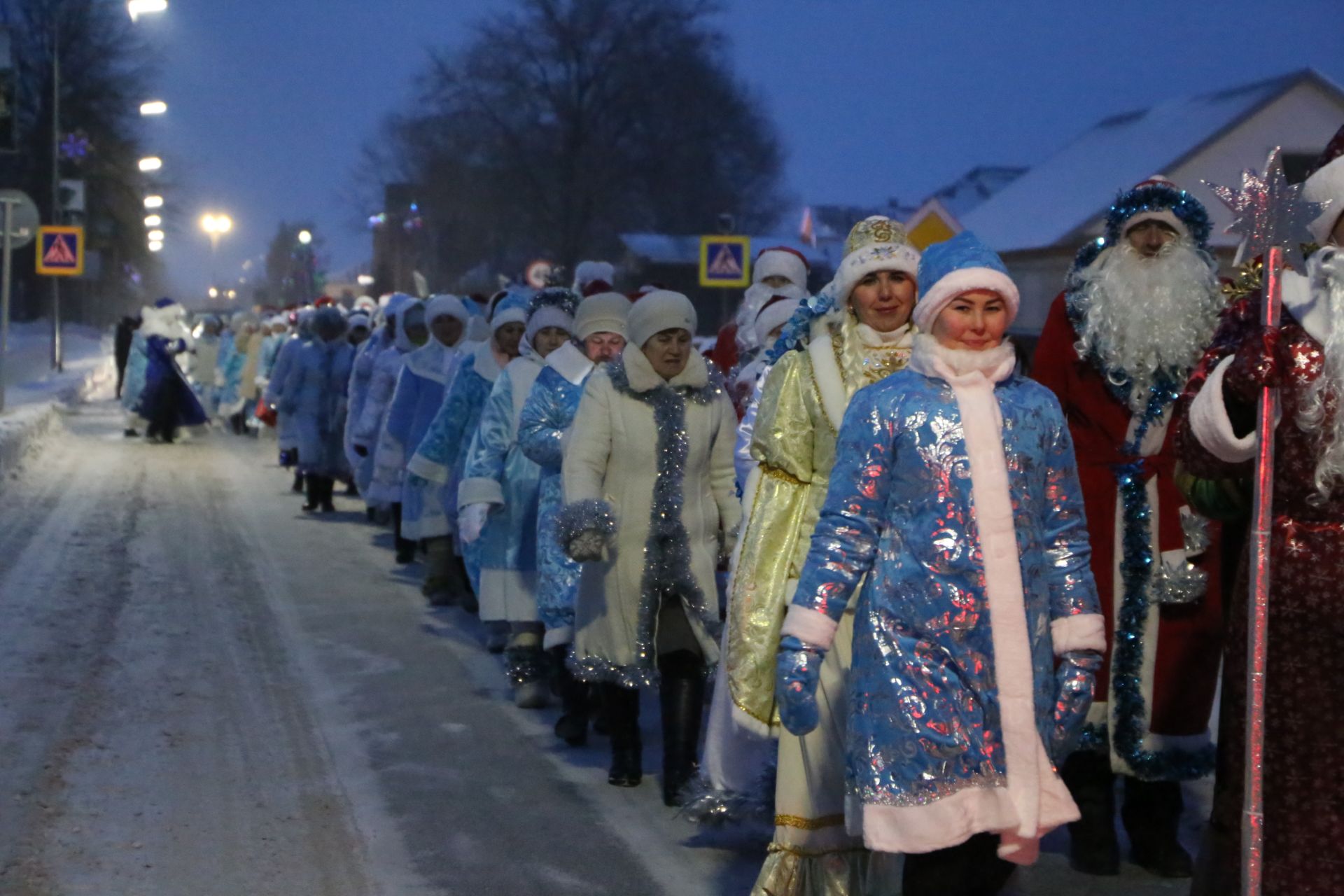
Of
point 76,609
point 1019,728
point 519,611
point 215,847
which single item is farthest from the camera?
point 76,609

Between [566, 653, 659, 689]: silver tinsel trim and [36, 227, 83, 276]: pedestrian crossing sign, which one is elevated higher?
[36, 227, 83, 276]: pedestrian crossing sign

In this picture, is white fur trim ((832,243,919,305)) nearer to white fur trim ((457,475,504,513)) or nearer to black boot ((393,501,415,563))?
white fur trim ((457,475,504,513))

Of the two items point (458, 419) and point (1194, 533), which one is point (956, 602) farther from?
point (458, 419)

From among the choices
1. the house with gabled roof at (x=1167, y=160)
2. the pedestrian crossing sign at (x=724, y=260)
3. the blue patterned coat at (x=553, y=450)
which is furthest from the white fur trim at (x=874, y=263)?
the house with gabled roof at (x=1167, y=160)

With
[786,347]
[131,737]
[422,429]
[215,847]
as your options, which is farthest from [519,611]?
[422,429]

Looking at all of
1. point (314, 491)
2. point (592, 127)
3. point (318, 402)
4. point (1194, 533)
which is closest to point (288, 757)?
point (1194, 533)

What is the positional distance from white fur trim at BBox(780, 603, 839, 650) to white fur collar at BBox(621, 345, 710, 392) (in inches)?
119

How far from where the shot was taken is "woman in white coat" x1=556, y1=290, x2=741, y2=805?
725 centimetres

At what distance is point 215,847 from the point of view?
6438 mm

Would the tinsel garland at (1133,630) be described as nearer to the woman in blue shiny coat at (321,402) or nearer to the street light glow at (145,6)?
the woman in blue shiny coat at (321,402)

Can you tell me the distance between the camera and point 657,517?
7.31 meters

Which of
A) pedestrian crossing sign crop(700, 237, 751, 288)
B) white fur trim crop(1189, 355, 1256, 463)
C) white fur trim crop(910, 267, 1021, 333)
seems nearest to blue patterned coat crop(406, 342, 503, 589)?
white fur trim crop(910, 267, 1021, 333)

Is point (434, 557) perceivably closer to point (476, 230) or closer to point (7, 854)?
point (7, 854)

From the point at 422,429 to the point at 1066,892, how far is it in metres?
8.28
